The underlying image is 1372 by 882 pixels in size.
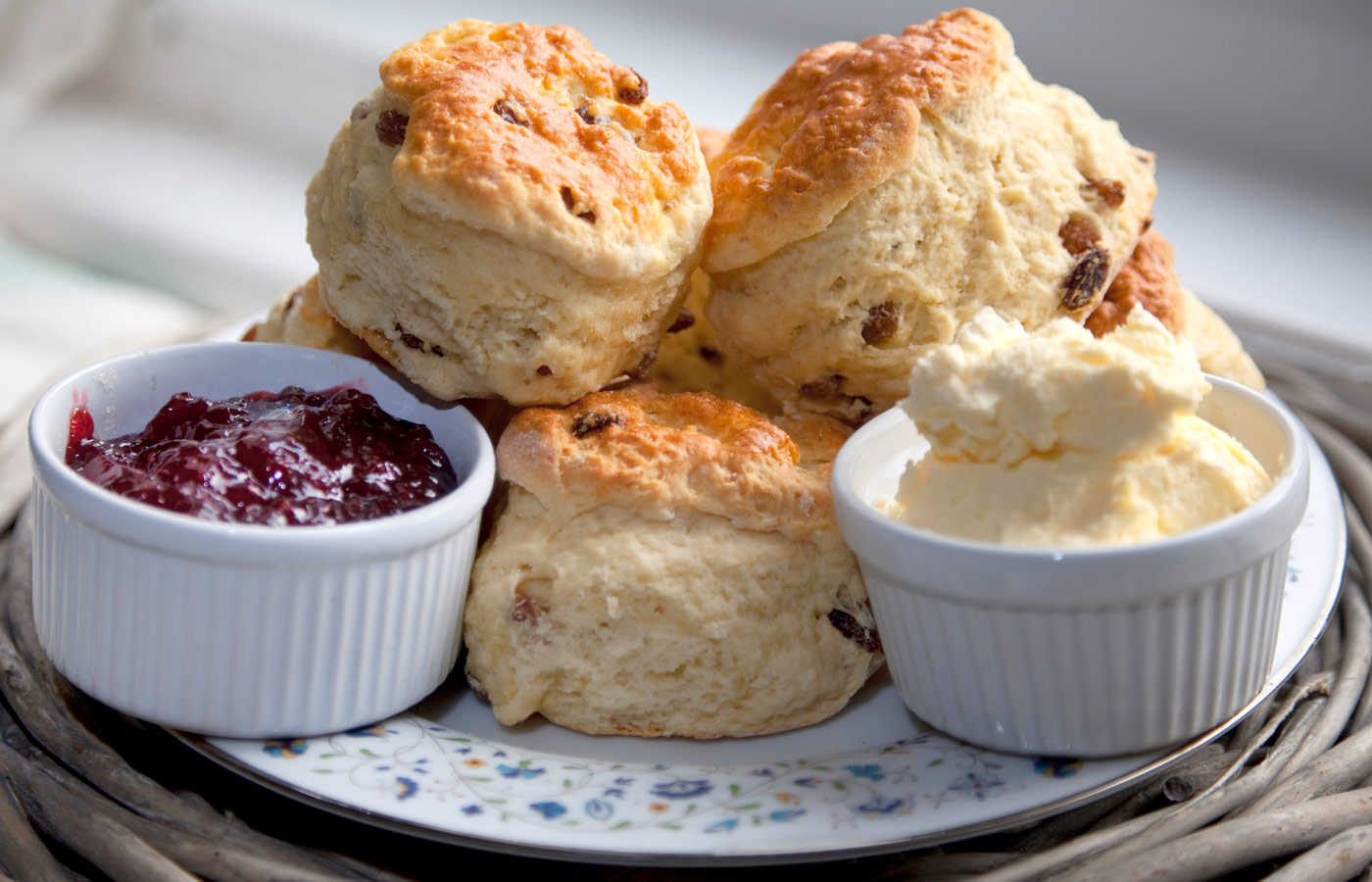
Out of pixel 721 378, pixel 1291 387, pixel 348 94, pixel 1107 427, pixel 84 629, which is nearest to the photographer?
pixel 1107 427

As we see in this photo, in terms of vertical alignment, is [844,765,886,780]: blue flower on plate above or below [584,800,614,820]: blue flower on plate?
above

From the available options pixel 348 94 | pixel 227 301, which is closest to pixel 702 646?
pixel 227 301

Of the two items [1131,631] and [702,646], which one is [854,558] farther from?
[1131,631]

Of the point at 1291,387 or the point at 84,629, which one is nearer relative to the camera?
the point at 84,629

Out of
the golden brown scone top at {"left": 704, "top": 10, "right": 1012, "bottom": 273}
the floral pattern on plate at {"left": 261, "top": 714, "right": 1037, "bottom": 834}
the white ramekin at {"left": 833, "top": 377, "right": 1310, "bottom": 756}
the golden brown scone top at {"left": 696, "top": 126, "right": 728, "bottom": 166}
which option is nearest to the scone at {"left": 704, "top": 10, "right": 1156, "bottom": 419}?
the golden brown scone top at {"left": 704, "top": 10, "right": 1012, "bottom": 273}

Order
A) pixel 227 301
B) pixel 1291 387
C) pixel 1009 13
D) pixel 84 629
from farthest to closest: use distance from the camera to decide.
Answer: pixel 227 301
pixel 1009 13
pixel 1291 387
pixel 84 629

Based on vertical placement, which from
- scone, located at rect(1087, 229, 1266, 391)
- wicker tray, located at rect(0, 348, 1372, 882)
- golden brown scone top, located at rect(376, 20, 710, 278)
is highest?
golden brown scone top, located at rect(376, 20, 710, 278)

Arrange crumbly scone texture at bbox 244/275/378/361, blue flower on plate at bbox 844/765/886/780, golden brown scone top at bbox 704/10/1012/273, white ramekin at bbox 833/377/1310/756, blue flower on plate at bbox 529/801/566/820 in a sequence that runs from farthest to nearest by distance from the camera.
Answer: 1. crumbly scone texture at bbox 244/275/378/361
2. golden brown scone top at bbox 704/10/1012/273
3. blue flower on plate at bbox 844/765/886/780
4. blue flower on plate at bbox 529/801/566/820
5. white ramekin at bbox 833/377/1310/756

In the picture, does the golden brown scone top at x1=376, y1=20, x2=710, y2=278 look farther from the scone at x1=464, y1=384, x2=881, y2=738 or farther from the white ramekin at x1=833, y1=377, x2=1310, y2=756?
the white ramekin at x1=833, y1=377, x2=1310, y2=756
